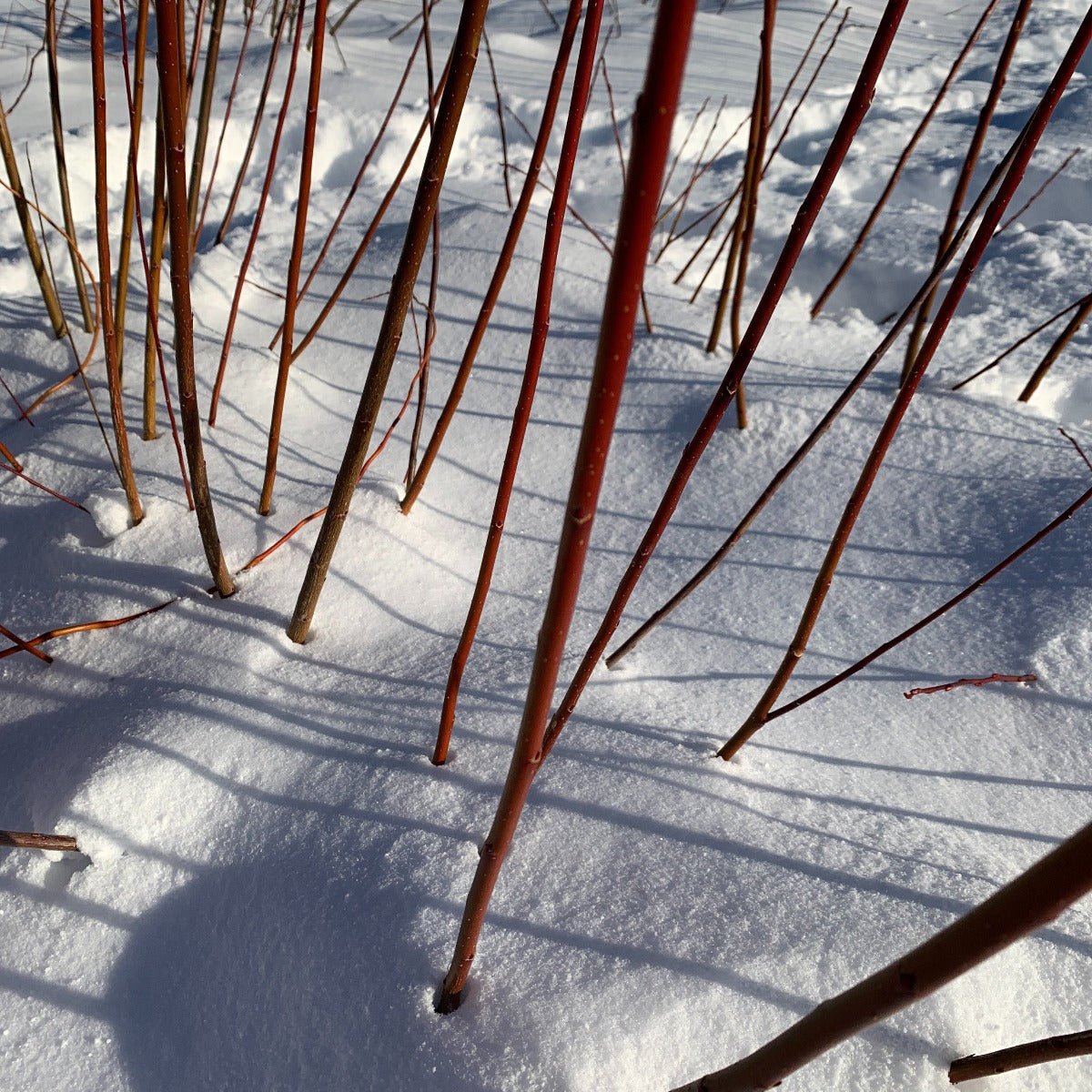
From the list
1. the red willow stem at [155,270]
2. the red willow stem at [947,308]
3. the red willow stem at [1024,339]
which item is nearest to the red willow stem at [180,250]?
the red willow stem at [155,270]

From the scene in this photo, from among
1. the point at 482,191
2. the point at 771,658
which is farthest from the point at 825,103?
the point at 771,658

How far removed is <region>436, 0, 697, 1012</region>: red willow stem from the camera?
0.72 feet

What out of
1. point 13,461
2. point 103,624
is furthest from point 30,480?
point 103,624

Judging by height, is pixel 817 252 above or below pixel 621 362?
below

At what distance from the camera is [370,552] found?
3.10ft

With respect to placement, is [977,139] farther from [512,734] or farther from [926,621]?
[512,734]

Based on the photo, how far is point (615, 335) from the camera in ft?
0.84

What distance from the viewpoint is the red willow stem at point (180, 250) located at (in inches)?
22.2

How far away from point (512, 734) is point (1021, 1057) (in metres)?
0.41

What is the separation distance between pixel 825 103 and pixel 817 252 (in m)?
0.96

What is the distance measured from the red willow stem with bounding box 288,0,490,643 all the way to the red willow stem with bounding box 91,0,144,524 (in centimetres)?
24

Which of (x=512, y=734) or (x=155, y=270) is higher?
(x=155, y=270)

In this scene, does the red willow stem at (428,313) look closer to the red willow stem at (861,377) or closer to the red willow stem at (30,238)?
the red willow stem at (861,377)

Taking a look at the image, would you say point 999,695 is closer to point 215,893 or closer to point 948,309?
point 948,309
